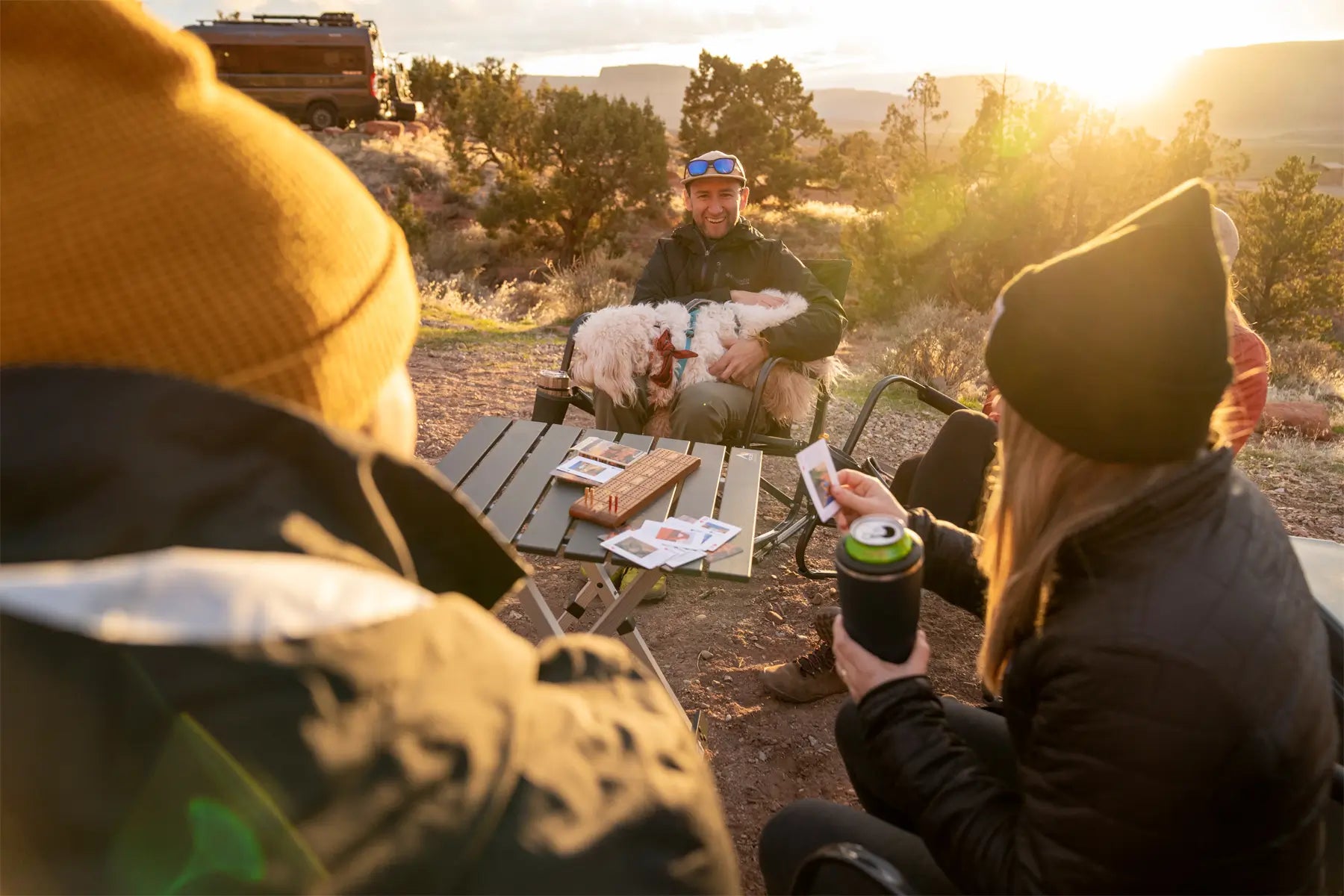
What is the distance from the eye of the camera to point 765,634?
10.6ft

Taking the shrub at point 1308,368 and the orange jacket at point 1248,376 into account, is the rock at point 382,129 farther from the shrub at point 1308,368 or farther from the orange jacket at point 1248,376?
the orange jacket at point 1248,376

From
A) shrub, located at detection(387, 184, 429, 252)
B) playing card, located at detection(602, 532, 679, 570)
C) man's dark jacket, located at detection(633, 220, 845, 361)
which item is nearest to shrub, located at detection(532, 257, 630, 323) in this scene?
shrub, located at detection(387, 184, 429, 252)

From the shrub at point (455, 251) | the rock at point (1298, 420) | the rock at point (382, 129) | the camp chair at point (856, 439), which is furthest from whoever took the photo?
the rock at point (382, 129)

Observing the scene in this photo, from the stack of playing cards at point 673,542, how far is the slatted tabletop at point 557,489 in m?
0.03

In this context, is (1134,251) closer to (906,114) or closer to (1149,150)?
(1149,150)

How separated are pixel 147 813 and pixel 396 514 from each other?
1.01 ft

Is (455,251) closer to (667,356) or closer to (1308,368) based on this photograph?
(667,356)

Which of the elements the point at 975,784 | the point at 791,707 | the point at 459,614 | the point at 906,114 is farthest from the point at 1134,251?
the point at 906,114

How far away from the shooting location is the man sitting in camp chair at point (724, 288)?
3746mm

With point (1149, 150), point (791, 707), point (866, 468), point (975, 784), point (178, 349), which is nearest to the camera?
point (178, 349)

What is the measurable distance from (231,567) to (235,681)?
76 mm

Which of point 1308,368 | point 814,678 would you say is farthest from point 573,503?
point 1308,368

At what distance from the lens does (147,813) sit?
51 cm

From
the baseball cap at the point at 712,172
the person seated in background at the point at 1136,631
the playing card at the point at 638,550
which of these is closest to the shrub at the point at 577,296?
the baseball cap at the point at 712,172
